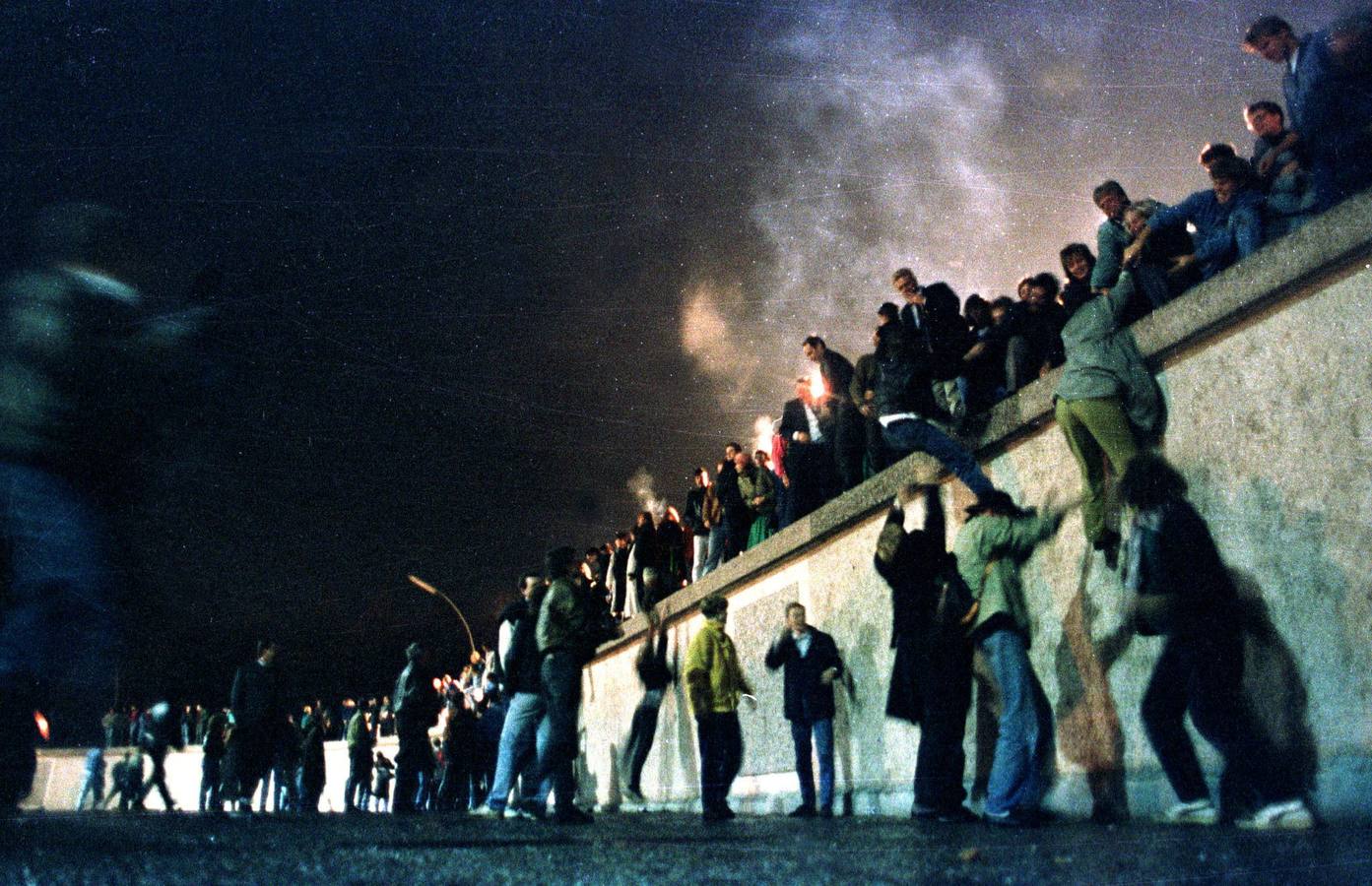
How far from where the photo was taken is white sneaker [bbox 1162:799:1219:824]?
621 cm

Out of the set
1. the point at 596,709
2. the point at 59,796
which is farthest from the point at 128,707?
the point at 596,709

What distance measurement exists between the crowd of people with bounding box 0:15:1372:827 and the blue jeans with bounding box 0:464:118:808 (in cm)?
2

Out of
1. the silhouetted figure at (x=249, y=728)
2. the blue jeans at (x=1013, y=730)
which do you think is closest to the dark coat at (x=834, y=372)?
the blue jeans at (x=1013, y=730)

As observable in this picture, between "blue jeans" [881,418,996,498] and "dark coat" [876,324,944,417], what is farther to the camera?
"dark coat" [876,324,944,417]

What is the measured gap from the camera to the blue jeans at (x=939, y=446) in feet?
27.7

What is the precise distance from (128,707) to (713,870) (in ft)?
113

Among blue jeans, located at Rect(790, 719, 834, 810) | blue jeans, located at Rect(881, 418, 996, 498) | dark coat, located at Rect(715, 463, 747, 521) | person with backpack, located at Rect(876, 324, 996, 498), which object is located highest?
dark coat, located at Rect(715, 463, 747, 521)

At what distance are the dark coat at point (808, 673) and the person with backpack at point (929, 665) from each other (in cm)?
187

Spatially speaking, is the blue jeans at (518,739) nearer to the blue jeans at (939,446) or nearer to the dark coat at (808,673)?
the dark coat at (808,673)

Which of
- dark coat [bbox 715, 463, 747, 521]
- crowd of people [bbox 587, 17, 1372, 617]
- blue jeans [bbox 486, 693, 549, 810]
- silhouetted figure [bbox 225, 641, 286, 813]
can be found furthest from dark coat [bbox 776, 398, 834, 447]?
silhouetted figure [bbox 225, 641, 286, 813]

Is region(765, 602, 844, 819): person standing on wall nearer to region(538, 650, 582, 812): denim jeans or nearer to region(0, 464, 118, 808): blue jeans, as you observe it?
region(538, 650, 582, 812): denim jeans

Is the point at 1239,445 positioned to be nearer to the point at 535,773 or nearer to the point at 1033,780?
the point at 1033,780

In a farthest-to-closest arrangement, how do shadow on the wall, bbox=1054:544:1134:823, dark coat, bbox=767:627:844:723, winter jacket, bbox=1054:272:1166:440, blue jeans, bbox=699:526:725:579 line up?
blue jeans, bbox=699:526:725:579
dark coat, bbox=767:627:844:723
shadow on the wall, bbox=1054:544:1134:823
winter jacket, bbox=1054:272:1166:440

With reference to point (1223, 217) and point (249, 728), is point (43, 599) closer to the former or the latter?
point (249, 728)
